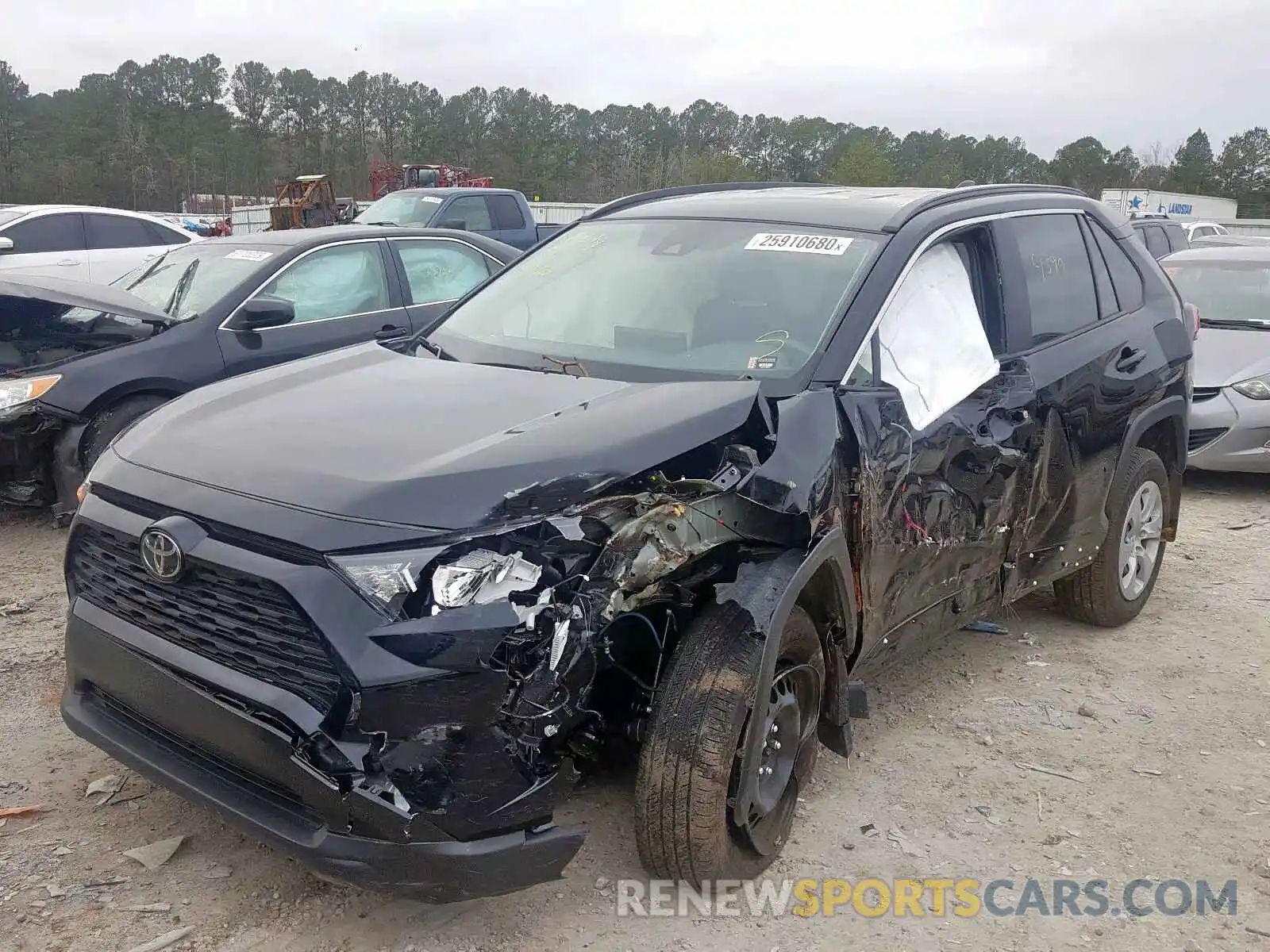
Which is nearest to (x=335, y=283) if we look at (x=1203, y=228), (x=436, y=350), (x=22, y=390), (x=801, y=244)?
(x=22, y=390)

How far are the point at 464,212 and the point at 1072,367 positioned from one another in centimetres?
1191

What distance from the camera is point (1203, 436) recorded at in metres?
7.33

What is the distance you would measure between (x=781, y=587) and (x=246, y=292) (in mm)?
4876

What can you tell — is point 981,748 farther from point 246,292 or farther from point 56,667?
point 246,292

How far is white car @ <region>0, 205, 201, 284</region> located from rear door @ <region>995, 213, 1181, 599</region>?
29.3ft

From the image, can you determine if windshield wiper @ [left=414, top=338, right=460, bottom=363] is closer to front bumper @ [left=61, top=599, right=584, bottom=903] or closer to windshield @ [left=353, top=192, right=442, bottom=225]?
front bumper @ [left=61, top=599, right=584, bottom=903]

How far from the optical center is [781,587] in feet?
9.06

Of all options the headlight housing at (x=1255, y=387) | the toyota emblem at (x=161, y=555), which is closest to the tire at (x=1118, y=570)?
the headlight housing at (x=1255, y=387)

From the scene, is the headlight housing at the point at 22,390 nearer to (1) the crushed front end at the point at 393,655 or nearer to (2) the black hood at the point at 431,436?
(2) the black hood at the point at 431,436

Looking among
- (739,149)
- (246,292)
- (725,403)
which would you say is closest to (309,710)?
(725,403)

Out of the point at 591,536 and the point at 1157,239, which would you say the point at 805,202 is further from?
the point at 1157,239

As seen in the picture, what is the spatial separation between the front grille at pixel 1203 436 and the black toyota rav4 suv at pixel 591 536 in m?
3.79

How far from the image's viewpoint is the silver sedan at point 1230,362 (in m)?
7.24

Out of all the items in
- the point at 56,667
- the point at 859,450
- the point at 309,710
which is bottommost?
the point at 56,667
